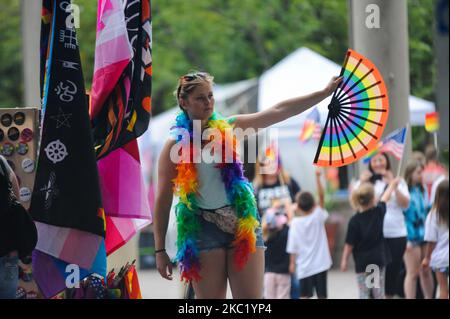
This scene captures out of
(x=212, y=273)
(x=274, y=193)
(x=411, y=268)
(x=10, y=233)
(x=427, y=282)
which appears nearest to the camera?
(x=10, y=233)

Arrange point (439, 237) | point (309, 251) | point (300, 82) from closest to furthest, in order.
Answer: point (439, 237) → point (309, 251) → point (300, 82)

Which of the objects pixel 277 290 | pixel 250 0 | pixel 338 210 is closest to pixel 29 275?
pixel 277 290

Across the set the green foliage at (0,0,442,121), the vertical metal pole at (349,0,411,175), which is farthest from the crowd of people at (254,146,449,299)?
the green foliage at (0,0,442,121)

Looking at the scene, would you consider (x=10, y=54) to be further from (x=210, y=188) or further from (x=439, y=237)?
(x=210, y=188)

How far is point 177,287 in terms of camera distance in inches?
559

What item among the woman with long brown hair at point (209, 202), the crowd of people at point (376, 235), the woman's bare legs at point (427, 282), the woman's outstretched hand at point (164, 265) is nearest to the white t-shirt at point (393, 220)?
the crowd of people at point (376, 235)

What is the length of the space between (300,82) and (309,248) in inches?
183

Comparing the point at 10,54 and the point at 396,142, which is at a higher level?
the point at 10,54

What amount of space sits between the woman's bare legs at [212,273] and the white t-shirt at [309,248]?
447cm

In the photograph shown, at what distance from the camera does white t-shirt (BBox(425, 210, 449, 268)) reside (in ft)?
29.5

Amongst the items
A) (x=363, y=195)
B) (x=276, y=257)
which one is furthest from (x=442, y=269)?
(x=276, y=257)

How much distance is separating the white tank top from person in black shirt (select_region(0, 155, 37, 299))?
0.91m

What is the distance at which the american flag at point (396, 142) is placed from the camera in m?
7.74
